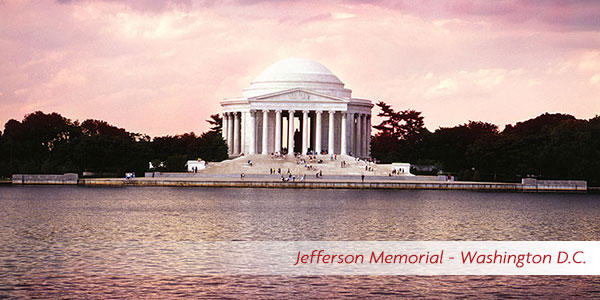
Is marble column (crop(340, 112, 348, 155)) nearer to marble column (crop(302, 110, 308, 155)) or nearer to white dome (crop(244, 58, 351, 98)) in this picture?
white dome (crop(244, 58, 351, 98))

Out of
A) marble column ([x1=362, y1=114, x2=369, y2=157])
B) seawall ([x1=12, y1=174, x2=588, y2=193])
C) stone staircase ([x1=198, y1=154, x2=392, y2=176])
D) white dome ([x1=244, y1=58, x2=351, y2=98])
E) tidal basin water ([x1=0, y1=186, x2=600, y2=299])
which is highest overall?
white dome ([x1=244, y1=58, x2=351, y2=98])

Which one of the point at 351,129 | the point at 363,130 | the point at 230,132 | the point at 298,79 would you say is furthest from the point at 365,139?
the point at 230,132

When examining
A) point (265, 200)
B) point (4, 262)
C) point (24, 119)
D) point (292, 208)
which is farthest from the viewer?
point (24, 119)

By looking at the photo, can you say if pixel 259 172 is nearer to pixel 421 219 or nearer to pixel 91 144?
pixel 91 144

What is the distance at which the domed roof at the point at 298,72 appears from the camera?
16838cm

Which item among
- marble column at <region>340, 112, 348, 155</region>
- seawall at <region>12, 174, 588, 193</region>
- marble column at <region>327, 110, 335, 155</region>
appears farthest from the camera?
marble column at <region>340, 112, 348, 155</region>

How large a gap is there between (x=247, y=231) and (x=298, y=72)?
119 m

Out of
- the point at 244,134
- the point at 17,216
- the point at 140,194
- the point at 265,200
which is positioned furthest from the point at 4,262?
the point at 244,134

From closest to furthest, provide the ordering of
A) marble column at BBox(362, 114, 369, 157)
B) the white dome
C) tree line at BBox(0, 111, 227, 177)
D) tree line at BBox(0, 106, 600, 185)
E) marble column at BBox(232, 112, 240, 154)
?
tree line at BBox(0, 106, 600, 185) → tree line at BBox(0, 111, 227, 177) → the white dome → marble column at BBox(232, 112, 240, 154) → marble column at BBox(362, 114, 369, 157)

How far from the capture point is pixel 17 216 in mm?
60875

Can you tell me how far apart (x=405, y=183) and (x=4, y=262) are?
7424cm

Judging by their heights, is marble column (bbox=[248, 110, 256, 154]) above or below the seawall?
above

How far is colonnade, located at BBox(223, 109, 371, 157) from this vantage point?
534ft

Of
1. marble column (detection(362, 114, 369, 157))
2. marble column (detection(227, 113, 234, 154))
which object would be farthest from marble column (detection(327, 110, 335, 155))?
marble column (detection(227, 113, 234, 154))
